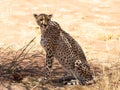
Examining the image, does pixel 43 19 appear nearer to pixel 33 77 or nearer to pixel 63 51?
pixel 63 51

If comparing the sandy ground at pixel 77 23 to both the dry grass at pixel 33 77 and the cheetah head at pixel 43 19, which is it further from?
the cheetah head at pixel 43 19

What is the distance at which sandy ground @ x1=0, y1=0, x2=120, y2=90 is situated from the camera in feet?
40.8

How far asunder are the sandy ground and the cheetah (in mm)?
1577

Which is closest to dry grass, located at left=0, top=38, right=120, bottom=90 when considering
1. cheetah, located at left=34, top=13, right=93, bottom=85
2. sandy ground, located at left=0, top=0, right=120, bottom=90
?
cheetah, located at left=34, top=13, right=93, bottom=85

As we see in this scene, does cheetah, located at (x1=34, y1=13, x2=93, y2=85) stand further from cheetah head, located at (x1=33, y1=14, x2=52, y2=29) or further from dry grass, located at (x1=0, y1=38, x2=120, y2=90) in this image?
dry grass, located at (x1=0, y1=38, x2=120, y2=90)

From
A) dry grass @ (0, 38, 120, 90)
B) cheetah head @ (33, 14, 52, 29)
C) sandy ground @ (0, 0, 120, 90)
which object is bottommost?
dry grass @ (0, 38, 120, 90)

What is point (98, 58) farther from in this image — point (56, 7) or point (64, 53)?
point (56, 7)

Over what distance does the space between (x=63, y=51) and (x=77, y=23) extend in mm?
6499

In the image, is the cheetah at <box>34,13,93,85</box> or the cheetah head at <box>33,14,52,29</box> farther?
the cheetah head at <box>33,14,52,29</box>

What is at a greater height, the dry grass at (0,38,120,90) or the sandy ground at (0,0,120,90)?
the sandy ground at (0,0,120,90)

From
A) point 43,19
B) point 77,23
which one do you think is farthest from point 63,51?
point 77,23

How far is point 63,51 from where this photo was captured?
Answer: 9.04m

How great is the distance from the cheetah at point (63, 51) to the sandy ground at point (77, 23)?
1577mm

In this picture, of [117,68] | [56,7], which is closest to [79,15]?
[56,7]
